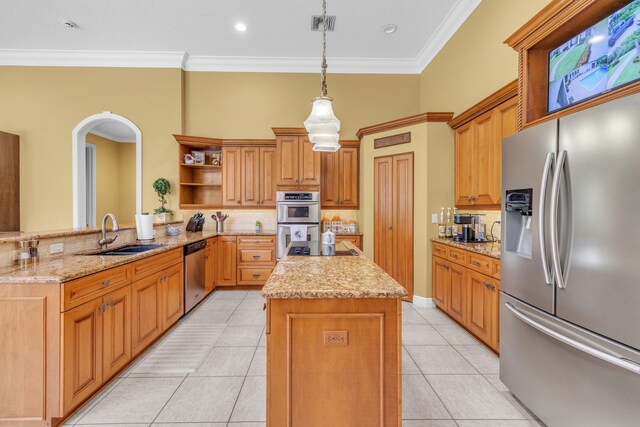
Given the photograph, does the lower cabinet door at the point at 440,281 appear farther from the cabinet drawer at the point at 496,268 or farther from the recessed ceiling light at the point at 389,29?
the recessed ceiling light at the point at 389,29

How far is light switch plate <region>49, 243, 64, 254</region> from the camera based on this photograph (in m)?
2.35

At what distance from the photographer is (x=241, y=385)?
2215mm

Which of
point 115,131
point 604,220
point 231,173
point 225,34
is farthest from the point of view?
point 115,131

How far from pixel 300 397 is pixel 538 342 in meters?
1.44

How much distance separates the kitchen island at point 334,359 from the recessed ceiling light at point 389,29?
4076 millimetres

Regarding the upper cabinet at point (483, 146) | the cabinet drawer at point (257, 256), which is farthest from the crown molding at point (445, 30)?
the cabinet drawer at point (257, 256)

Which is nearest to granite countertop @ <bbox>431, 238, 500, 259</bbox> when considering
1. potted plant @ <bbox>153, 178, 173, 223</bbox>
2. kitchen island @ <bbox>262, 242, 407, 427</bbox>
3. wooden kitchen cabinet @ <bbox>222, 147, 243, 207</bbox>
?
kitchen island @ <bbox>262, 242, 407, 427</bbox>

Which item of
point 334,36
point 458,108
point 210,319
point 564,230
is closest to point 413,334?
point 564,230

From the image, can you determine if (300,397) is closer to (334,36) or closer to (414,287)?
(414,287)

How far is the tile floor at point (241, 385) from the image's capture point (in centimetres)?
187

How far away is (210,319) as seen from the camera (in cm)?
348

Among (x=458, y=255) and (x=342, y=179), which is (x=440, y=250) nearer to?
(x=458, y=255)

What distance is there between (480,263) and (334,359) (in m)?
1.97

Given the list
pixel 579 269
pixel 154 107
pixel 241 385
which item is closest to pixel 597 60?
pixel 579 269
